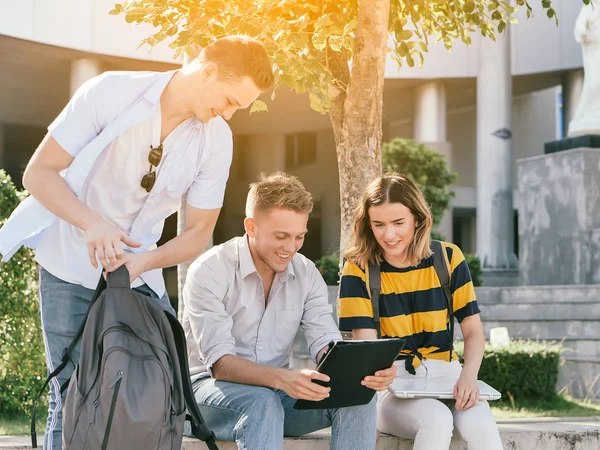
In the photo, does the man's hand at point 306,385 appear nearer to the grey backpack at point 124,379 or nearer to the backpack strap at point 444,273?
the grey backpack at point 124,379

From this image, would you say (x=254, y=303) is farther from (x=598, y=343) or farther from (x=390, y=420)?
(x=598, y=343)

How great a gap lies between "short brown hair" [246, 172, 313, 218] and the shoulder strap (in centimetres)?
55

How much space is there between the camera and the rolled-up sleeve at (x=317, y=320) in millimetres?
3650

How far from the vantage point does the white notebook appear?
3637mm

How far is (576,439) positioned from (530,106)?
24.2m

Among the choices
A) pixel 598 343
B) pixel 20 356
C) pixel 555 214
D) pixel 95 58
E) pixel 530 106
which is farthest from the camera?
pixel 530 106

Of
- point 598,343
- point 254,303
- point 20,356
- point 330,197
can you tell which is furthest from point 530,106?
point 254,303

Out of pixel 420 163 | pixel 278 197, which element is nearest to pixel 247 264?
pixel 278 197

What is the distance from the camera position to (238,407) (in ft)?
10.7

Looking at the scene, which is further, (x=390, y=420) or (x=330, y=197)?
(x=330, y=197)

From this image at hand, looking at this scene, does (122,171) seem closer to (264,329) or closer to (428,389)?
(264,329)

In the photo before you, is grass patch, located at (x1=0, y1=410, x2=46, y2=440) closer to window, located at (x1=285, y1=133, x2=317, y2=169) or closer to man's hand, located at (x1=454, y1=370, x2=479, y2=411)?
man's hand, located at (x1=454, y1=370, x2=479, y2=411)

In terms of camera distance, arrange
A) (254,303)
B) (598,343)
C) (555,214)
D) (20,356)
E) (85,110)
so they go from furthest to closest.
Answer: (555,214) < (598,343) < (20,356) < (254,303) < (85,110)

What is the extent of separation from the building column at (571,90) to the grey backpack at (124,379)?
→ 20.3 m
